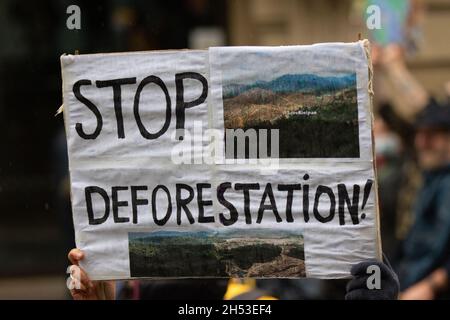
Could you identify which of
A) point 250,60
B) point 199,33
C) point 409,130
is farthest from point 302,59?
point 199,33

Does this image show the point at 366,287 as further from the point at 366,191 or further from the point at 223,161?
the point at 223,161

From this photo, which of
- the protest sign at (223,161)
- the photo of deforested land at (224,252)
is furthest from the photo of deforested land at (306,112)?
the photo of deforested land at (224,252)

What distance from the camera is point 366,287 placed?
319cm

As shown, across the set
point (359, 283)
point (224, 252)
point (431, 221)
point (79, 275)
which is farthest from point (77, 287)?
point (431, 221)

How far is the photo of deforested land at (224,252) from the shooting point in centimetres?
333

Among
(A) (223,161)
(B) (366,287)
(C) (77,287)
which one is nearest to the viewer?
(B) (366,287)

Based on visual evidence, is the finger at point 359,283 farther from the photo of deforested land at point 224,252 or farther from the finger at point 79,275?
the finger at point 79,275

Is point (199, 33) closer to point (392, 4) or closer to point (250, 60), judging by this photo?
point (392, 4)

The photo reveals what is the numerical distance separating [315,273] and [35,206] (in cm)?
701

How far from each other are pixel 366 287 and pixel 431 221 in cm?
278

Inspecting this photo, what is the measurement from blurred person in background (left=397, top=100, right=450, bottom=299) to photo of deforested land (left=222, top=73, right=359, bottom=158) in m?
2.45

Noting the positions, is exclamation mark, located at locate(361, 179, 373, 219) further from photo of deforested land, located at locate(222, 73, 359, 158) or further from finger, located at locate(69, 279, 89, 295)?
finger, located at locate(69, 279, 89, 295)

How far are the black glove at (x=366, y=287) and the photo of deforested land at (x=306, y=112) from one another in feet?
1.17

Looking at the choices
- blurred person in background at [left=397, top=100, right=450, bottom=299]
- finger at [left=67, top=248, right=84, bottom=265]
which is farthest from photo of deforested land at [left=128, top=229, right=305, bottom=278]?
blurred person in background at [left=397, top=100, right=450, bottom=299]
